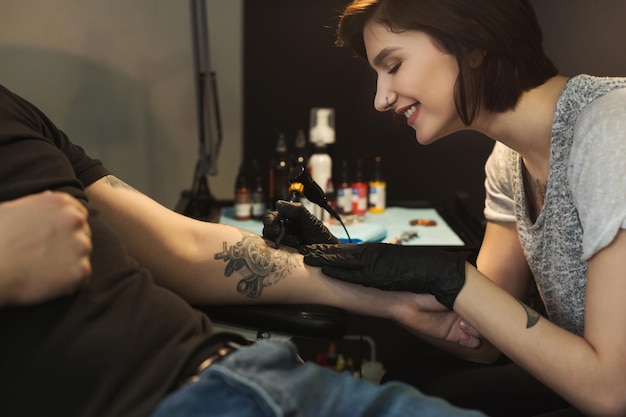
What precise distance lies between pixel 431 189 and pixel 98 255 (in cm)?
198

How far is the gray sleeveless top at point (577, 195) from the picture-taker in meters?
1.14

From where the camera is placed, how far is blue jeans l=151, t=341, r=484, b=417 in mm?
845

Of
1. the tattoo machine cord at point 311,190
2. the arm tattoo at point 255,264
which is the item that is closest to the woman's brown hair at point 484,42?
the tattoo machine cord at point 311,190

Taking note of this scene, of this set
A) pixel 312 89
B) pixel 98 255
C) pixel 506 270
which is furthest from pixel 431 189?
pixel 98 255

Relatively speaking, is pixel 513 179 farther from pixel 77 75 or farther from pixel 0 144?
pixel 77 75

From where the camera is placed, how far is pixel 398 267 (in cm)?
129

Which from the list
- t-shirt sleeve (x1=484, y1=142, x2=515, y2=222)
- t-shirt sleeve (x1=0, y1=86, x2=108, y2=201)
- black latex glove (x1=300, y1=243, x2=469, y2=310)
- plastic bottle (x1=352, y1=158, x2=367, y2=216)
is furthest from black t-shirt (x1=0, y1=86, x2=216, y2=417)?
plastic bottle (x1=352, y1=158, x2=367, y2=216)

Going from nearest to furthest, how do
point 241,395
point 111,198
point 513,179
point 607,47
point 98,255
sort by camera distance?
1. point 241,395
2. point 98,255
3. point 111,198
4. point 513,179
5. point 607,47

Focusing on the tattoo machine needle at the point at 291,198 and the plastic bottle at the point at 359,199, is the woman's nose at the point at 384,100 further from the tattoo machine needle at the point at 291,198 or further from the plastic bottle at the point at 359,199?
the plastic bottle at the point at 359,199

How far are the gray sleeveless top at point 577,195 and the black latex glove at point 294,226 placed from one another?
0.41m

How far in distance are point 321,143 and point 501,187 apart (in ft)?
3.38

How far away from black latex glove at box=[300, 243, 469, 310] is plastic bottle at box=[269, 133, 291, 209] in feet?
3.50

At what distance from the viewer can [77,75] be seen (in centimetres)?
273

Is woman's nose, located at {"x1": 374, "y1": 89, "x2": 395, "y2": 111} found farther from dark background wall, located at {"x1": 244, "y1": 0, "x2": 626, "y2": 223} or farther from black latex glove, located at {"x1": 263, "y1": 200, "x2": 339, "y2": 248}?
dark background wall, located at {"x1": 244, "y1": 0, "x2": 626, "y2": 223}
